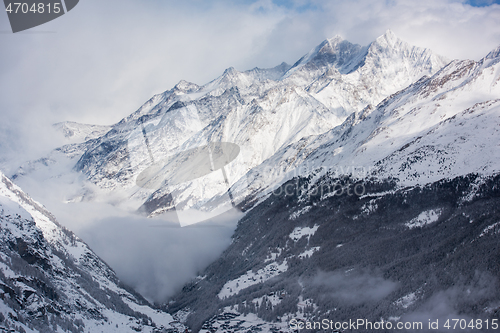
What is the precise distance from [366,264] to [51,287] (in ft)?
272

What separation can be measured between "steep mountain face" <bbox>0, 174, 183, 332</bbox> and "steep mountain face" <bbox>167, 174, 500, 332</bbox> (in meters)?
29.3

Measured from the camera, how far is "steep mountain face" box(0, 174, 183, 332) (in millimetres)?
66787

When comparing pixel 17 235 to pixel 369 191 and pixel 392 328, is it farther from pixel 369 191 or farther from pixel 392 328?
pixel 369 191

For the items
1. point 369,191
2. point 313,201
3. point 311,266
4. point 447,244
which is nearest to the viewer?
point 447,244

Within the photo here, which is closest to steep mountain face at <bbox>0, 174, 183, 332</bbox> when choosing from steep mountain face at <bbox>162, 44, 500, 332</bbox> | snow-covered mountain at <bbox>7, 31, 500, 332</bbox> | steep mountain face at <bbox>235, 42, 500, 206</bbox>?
snow-covered mountain at <bbox>7, 31, 500, 332</bbox>

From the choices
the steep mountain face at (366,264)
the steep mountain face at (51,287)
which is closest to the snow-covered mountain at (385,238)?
the steep mountain face at (366,264)

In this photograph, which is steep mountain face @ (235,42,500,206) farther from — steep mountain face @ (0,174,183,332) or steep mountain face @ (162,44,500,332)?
steep mountain face @ (0,174,183,332)

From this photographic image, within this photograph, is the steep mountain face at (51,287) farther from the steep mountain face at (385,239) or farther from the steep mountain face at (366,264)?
the steep mountain face at (385,239)

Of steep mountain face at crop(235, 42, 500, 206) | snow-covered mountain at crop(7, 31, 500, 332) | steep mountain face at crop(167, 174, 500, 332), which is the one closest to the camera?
steep mountain face at crop(167, 174, 500, 332)

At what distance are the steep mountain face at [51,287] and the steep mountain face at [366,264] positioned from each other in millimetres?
29280

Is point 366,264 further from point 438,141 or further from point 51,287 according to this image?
point 51,287

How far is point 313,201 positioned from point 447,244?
8060 cm

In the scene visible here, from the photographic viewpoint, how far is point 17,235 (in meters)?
93.2

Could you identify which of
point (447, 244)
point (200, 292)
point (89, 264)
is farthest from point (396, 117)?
point (89, 264)
